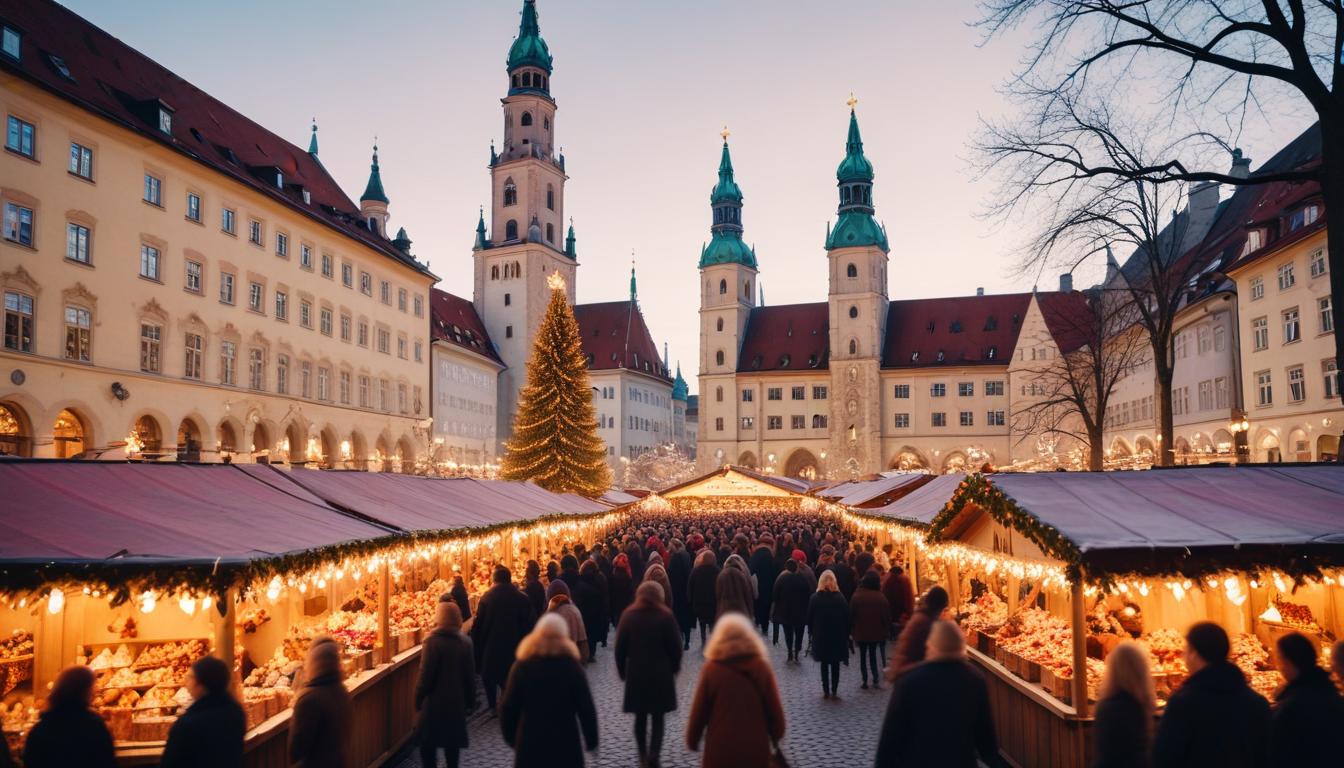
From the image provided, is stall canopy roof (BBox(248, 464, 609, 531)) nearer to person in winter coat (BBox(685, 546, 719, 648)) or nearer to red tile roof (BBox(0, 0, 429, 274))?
person in winter coat (BBox(685, 546, 719, 648))

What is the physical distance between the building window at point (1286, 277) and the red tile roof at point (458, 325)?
44851 mm

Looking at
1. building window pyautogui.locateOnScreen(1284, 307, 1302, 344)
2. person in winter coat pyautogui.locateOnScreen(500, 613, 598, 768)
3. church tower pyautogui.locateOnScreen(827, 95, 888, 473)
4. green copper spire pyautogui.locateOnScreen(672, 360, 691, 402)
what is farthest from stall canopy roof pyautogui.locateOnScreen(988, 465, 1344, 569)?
green copper spire pyautogui.locateOnScreen(672, 360, 691, 402)

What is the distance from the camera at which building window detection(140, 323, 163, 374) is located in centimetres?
3259

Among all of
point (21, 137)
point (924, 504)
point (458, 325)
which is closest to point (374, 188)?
point (458, 325)

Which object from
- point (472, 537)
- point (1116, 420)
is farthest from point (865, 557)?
point (1116, 420)

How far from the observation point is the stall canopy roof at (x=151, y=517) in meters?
8.35

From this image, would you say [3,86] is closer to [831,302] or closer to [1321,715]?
[1321,715]

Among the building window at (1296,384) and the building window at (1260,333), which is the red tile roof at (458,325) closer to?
the building window at (1260,333)

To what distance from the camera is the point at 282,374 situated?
41094 mm

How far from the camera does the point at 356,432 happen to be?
46812 millimetres

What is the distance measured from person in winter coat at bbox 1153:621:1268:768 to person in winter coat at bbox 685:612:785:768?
2073 millimetres

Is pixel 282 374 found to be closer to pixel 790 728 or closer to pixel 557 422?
pixel 557 422

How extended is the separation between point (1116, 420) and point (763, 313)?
37.6 m

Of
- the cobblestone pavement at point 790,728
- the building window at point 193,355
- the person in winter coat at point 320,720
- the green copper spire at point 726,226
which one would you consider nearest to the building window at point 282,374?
the building window at point 193,355
